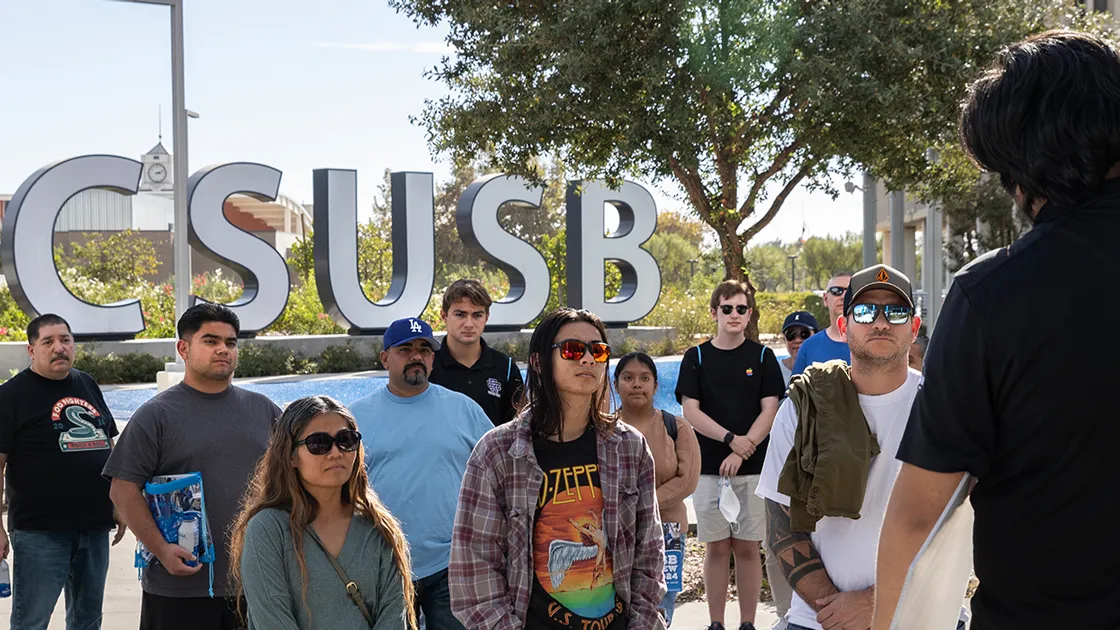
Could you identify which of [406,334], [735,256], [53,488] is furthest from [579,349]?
[735,256]

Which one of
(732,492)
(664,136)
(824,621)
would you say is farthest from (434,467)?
(664,136)

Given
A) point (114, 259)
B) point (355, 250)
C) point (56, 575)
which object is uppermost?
point (114, 259)

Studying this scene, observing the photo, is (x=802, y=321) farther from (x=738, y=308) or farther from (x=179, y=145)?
(x=179, y=145)

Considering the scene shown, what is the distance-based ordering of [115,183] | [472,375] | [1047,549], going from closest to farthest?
[1047,549] < [472,375] < [115,183]

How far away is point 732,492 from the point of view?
6645 mm

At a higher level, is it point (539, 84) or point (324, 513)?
point (539, 84)

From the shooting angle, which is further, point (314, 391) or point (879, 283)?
point (314, 391)

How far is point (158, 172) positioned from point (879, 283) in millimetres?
46817

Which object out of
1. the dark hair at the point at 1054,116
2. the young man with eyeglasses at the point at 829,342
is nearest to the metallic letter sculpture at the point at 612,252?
the young man with eyeglasses at the point at 829,342

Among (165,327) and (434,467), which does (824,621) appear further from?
(165,327)

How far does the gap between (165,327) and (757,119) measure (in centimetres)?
2242

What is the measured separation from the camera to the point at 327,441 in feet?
12.3

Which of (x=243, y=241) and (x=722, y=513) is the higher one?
(x=243, y=241)

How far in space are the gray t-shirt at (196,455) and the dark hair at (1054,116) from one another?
353cm
